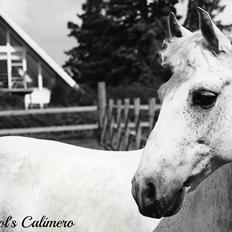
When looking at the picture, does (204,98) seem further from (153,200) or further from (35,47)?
(35,47)

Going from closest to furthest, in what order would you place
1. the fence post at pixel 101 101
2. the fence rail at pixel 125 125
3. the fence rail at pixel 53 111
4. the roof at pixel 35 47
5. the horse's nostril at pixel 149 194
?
the horse's nostril at pixel 149 194, the fence rail at pixel 125 125, the fence rail at pixel 53 111, the fence post at pixel 101 101, the roof at pixel 35 47

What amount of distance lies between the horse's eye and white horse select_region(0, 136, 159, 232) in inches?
29.6

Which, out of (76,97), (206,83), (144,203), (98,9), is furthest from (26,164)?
(98,9)

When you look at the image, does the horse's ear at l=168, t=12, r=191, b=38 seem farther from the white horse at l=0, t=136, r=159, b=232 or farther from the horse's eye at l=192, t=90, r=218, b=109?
the white horse at l=0, t=136, r=159, b=232

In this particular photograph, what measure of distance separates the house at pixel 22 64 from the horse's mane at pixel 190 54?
63.4 feet

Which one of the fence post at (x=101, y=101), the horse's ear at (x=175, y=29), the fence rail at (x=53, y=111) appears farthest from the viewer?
the fence post at (x=101, y=101)

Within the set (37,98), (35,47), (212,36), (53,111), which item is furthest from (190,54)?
(35,47)

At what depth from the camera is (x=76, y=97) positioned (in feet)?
69.6

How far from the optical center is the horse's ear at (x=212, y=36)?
211 cm

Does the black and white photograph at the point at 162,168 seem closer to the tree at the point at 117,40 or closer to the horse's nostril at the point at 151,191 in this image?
the horse's nostril at the point at 151,191

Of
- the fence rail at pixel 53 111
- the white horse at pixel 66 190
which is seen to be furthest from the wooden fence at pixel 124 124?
the white horse at pixel 66 190

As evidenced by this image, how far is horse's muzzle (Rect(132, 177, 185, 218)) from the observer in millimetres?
1971

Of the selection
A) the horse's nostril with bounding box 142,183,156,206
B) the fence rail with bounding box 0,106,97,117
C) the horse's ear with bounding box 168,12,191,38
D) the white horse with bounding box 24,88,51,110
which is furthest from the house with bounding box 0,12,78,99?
the horse's nostril with bounding box 142,183,156,206

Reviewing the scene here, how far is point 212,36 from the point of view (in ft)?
7.02
